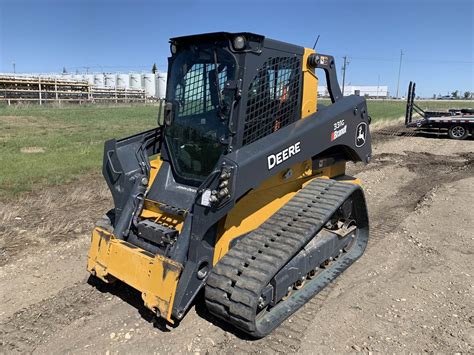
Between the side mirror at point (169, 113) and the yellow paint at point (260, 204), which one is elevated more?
the side mirror at point (169, 113)

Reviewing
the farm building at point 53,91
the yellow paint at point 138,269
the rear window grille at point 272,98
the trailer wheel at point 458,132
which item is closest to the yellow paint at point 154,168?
the yellow paint at point 138,269

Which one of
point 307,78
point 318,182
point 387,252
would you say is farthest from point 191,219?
point 387,252

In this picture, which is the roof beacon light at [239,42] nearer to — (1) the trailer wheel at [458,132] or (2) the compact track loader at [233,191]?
(2) the compact track loader at [233,191]

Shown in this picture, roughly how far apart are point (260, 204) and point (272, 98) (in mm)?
1047

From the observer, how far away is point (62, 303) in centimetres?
395

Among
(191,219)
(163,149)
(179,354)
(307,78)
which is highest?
(307,78)

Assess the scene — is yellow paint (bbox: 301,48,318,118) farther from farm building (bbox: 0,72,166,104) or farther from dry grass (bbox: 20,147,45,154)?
farm building (bbox: 0,72,166,104)

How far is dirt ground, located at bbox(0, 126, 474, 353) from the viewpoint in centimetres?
340

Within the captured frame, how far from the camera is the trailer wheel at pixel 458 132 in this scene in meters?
16.8

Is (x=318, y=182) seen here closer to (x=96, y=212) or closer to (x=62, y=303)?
(x=62, y=303)

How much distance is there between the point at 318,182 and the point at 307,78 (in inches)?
44.7

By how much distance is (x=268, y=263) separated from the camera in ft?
11.0

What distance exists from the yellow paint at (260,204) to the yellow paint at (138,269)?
45 centimetres

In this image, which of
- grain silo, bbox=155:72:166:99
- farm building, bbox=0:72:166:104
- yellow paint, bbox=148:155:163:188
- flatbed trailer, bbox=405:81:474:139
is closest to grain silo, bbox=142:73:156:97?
grain silo, bbox=155:72:166:99
